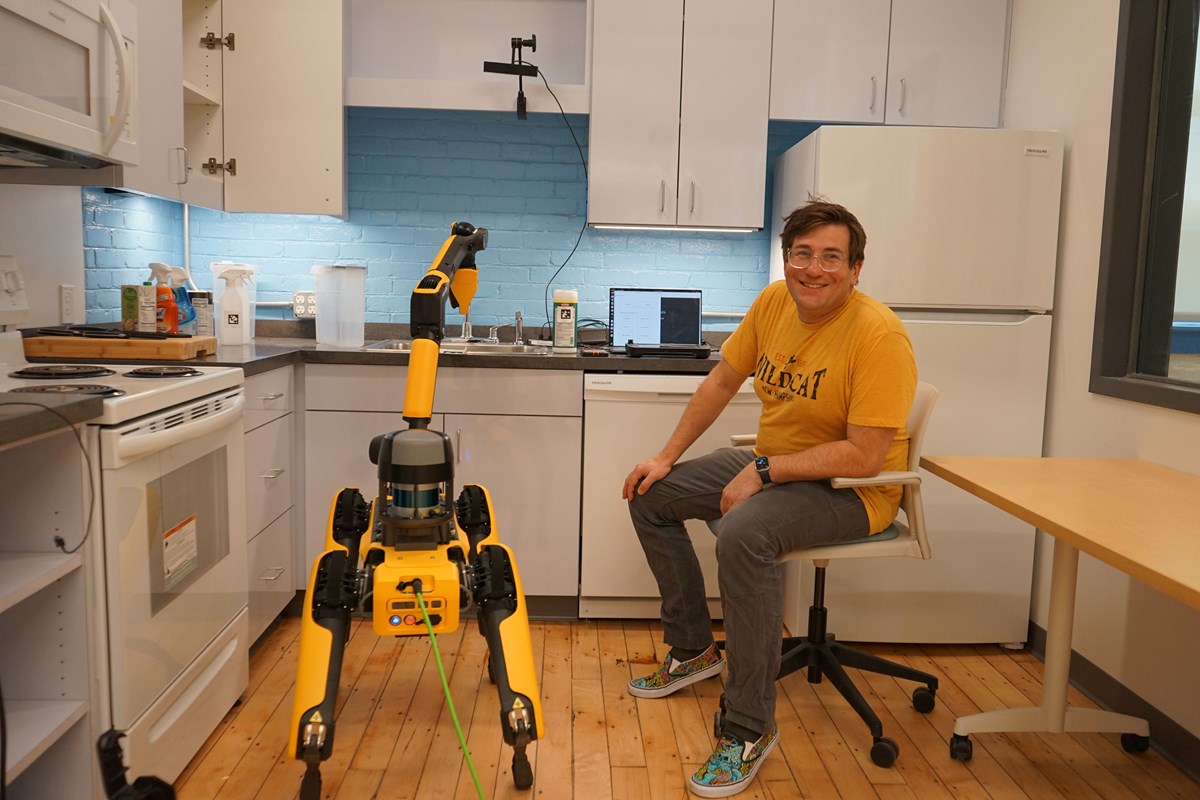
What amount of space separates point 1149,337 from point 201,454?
2.57 metres

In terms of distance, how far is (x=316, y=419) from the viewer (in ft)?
9.96

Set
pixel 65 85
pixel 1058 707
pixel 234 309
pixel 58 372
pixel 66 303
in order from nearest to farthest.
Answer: pixel 65 85, pixel 58 372, pixel 1058 707, pixel 66 303, pixel 234 309

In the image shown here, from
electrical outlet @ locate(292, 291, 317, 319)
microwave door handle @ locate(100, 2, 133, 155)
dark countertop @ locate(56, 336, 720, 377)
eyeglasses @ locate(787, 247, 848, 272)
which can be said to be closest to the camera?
microwave door handle @ locate(100, 2, 133, 155)

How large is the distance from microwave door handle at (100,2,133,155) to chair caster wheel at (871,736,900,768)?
230 centimetres

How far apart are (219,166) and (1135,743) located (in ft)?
11.0

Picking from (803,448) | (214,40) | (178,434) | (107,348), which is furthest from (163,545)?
(214,40)

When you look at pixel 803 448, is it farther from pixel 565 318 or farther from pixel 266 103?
pixel 266 103

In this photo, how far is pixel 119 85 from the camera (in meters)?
2.06

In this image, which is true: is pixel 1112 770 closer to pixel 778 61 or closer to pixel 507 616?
A: pixel 507 616

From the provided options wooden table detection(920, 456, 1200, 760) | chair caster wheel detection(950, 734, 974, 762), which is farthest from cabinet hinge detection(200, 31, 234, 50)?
chair caster wheel detection(950, 734, 974, 762)

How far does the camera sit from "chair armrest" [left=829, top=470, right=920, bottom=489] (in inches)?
86.2

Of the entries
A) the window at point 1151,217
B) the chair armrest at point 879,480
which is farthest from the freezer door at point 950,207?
the chair armrest at point 879,480

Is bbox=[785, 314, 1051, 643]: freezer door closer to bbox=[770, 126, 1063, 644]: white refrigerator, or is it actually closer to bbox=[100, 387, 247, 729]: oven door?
bbox=[770, 126, 1063, 644]: white refrigerator

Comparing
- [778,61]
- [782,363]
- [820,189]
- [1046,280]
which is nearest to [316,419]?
[782,363]
